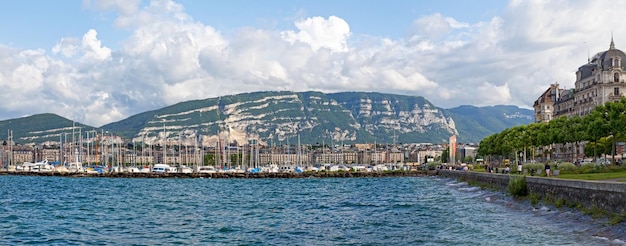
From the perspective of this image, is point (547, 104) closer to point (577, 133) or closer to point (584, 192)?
point (577, 133)

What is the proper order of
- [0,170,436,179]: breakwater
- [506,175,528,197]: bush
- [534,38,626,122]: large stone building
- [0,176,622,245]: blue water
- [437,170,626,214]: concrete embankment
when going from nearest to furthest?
[437,170,626,214]: concrete embankment < [0,176,622,245]: blue water < [506,175,528,197]: bush < [534,38,626,122]: large stone building < [0,170,436,179]: breakwater

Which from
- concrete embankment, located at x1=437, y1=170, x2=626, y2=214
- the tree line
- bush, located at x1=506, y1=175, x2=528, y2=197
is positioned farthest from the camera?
the tree line

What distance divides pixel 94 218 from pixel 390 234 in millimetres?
20402

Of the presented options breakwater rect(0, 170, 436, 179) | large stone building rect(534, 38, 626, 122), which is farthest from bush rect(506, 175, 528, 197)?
breakwater rect(0, 170, 436, 179)

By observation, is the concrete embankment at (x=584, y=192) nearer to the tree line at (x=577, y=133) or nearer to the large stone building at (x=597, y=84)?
the tree line at (x=577, y=133)

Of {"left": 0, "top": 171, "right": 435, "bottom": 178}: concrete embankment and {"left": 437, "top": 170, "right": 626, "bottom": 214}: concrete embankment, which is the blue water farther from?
{"left": 0, "top": 171, "right": 435, "bottom": 178}: concrete embankment

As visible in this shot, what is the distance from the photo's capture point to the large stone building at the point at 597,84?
116m

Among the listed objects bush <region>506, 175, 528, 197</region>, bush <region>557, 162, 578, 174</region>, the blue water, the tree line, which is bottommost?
the blue water

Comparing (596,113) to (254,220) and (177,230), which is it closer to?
(254,220)

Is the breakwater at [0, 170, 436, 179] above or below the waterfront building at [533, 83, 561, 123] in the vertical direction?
below

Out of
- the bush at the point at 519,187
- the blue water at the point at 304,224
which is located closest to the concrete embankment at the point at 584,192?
the bush at the point at 519,187

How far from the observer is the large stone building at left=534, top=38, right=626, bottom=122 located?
115500 mm

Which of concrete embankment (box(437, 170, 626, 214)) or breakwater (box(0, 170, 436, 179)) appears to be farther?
breakwater (box(0, 170, 436, 179))

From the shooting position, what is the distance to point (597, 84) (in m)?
117
